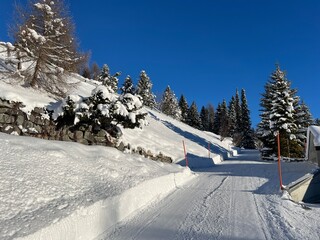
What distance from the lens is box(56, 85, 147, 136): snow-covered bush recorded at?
36.1 feet

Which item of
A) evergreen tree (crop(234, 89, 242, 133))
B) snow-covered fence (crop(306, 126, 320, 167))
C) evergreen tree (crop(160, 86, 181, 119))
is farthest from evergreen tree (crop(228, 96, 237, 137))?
snow-covered fence (crop(306, 126, 320, 167))

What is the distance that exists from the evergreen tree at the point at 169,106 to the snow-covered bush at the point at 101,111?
54.8 m

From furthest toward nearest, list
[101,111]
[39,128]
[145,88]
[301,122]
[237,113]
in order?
[237,113]
[145,88]
[301,122]
[101,111]
[39,128]

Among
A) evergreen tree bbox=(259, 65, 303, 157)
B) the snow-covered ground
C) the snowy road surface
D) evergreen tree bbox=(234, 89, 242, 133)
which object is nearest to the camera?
the snow-covered ground

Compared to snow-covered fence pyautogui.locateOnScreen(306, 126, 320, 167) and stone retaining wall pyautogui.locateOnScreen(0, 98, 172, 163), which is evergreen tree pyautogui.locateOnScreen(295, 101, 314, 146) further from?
stone retaining wall pyautogui.locateOnScreen(0, 98, 172, 163)

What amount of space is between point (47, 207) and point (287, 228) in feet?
13.2

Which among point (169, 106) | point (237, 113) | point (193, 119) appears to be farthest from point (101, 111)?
point (237, 113)

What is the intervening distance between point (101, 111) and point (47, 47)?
553 cm

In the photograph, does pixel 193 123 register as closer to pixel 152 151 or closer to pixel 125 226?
pixel 152 151

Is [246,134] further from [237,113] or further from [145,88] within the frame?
[145,88]

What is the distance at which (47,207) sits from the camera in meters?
4.66

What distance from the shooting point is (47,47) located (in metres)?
14.5

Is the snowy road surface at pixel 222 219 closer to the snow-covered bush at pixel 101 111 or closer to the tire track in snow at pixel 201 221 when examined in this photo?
the tire track in snow at pixel 201 221

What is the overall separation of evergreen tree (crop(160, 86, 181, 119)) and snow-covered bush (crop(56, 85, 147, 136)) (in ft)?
180
